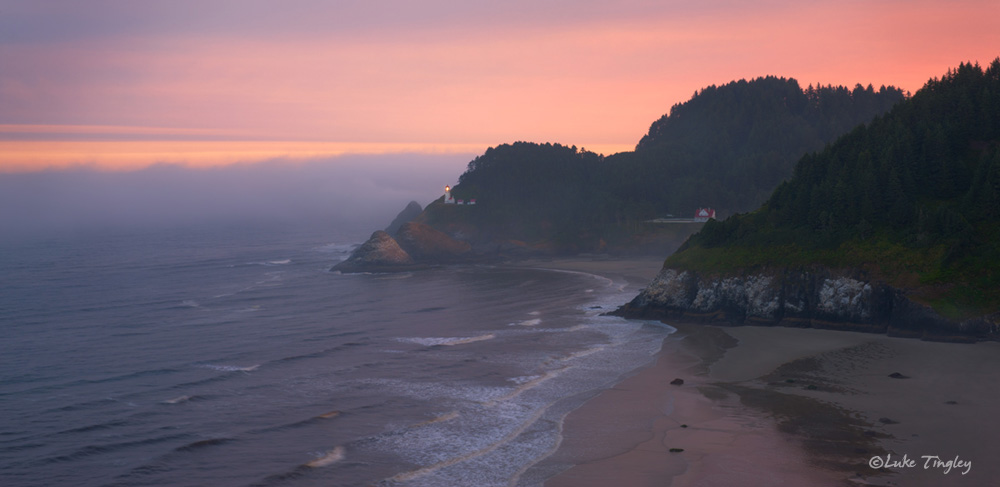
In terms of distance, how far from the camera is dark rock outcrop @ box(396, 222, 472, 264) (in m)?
120

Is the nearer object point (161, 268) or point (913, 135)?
point (913, 135)

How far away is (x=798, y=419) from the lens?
28328 millimetres

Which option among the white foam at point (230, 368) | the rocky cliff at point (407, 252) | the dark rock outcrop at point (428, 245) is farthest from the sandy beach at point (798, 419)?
the dark rock outcrop at point (428, 245)

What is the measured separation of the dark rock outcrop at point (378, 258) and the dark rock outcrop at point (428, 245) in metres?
5.42

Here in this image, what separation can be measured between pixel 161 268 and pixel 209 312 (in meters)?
52.7

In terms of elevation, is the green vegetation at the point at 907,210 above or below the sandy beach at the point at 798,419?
above

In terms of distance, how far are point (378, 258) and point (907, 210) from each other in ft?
251

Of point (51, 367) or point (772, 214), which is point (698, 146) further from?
point (51, 367)

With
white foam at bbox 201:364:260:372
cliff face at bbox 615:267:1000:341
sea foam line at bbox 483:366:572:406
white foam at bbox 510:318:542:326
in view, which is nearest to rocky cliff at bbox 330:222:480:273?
white foam at bbox 510:318:542:326

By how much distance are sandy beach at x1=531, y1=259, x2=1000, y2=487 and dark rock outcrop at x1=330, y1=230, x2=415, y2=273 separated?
6951 cm

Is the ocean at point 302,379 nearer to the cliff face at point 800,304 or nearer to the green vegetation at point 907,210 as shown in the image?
the cliff face at point 800,304

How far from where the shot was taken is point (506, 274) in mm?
97062

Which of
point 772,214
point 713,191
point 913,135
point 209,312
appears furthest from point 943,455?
point 713,191

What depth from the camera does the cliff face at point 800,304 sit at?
41.8m
